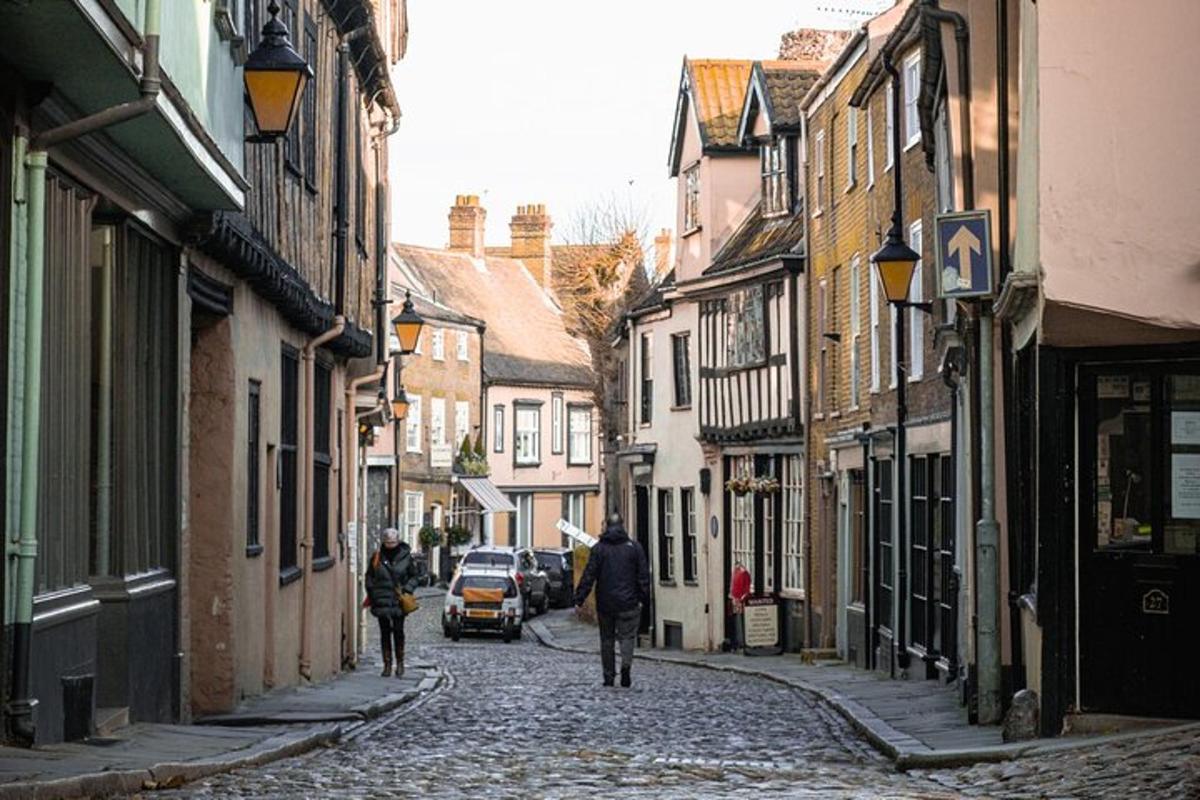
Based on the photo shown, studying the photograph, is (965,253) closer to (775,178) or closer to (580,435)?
(775,178)

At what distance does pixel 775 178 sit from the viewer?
37406mm

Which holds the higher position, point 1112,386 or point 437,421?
point 437,421

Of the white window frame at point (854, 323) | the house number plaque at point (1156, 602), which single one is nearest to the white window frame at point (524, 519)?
the white window frame at point (854, 323)

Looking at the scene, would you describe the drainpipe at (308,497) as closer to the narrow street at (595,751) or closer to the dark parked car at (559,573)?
the narrow street at (595,751)

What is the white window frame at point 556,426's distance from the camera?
7738 centimetres

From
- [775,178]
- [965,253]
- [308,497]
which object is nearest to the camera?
[965,253]

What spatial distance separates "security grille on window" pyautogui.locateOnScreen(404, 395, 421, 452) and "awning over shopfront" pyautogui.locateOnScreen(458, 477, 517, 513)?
271 centimetres

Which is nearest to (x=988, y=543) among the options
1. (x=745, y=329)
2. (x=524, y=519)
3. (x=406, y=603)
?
(x=406, y=603)

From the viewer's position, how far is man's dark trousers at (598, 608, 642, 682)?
23641 millimetres

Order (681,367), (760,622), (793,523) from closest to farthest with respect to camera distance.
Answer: (760,622), (793,523), (681,367)

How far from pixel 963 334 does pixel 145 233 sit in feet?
24.1

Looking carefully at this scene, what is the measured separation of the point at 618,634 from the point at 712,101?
18.5 meters

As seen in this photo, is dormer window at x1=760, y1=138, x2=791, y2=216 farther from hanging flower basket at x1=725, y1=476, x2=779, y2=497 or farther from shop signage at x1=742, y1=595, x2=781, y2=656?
shop signage at x1=742, y1=595, x2=781, y2=656

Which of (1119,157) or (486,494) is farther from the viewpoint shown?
(486,494)
